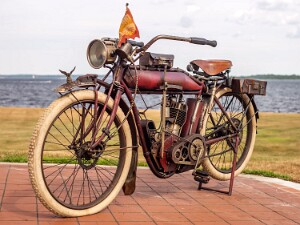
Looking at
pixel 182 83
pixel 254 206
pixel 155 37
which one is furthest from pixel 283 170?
pixel 155 37

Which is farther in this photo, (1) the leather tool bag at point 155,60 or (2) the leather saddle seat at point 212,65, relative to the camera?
(2) the leather saddle seat at point 212,65

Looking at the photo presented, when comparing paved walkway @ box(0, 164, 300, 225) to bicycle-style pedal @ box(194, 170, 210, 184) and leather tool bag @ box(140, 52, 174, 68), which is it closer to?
bicycle-style pedal @ box(194, 170, 210, 184)

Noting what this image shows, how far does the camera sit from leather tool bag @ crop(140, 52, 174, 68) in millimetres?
5914

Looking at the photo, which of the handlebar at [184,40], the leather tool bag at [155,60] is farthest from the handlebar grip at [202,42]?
the leather tool bag at [155,60]

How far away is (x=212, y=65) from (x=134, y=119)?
134cm

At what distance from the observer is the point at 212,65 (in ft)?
21.8

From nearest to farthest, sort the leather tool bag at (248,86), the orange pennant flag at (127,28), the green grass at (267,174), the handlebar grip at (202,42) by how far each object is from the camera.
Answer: the orange pennant flag at (127,28), the handlebar grip at (202,42), the leather tool bag at (248,86), the green grass at (267,174)

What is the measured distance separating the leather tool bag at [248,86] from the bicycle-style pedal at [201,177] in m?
1.07

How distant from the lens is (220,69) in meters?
6.71

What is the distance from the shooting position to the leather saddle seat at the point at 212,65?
6.61m

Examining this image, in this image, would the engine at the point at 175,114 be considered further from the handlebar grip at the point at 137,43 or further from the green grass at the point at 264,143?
the green grass at the point at 264,143

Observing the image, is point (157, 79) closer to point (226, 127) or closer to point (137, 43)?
point (137, 43)

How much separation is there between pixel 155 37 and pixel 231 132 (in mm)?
1786

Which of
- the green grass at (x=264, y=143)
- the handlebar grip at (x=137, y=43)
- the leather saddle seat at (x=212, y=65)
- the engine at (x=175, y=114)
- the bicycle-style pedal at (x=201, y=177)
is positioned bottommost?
the green grass at (x=264, y=143)
